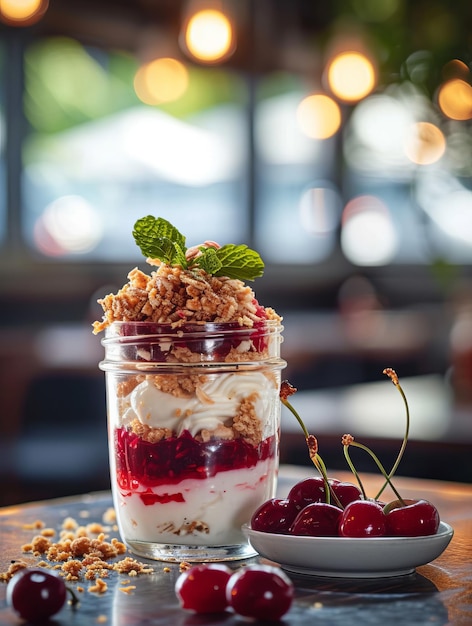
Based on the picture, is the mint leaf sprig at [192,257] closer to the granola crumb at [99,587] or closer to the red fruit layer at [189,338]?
the red fruit layer at [189,338]

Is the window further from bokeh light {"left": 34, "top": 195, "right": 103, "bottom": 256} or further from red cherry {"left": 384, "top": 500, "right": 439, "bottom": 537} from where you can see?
red cherry {"left": 384, "top": 500, "right": 439, "bottom": 537}

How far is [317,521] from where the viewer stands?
1104 mm

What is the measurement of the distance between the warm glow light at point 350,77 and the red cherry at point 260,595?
426 centimetres

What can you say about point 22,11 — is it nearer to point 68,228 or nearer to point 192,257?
point 68,228

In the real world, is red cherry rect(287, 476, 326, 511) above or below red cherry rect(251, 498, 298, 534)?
above

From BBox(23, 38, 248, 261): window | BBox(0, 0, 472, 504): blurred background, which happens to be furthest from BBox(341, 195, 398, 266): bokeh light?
BBox(23, 38, 248, 261): window

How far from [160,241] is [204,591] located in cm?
44

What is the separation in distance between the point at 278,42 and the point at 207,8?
335cm

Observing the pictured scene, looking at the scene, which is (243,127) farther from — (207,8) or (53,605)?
(53,605)

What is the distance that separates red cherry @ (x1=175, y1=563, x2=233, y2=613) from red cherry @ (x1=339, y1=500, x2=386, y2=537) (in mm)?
146

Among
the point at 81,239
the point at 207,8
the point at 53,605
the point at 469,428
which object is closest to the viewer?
the point at 53,605

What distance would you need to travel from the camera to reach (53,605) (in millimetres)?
965

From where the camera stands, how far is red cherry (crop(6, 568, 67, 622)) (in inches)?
37.7

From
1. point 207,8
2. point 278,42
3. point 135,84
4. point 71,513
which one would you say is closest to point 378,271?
point 278,42
